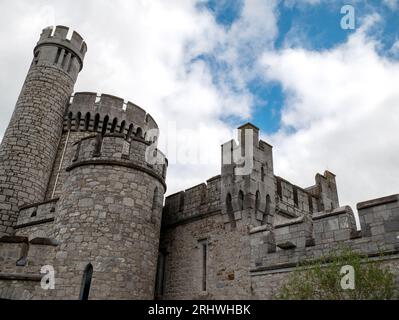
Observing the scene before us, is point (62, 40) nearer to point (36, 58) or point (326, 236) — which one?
point (36, 58)

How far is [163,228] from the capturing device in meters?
11.5

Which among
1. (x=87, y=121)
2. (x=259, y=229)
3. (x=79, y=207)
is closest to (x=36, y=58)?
(x=87, y=121)

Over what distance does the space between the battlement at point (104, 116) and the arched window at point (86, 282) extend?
798 centimetres

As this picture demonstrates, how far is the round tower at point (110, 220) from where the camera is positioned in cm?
818

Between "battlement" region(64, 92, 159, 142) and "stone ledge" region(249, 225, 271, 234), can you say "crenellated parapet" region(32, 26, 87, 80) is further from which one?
"stone ledge" region(249, 225, 271, 234)

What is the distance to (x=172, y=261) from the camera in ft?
34.5

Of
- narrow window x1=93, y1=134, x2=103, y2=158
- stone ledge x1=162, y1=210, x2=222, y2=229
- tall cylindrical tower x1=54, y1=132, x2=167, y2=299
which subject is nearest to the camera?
tall cylindrical tower x1=54, y1=132, x2=167, y2=299

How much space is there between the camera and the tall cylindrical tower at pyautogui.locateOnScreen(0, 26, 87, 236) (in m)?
13.1

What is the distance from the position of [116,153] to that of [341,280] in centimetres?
644

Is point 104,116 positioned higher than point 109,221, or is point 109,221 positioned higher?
point 104,116

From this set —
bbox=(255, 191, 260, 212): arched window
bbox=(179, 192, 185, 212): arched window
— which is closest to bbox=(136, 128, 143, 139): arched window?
bbox=(179, 192, 185, 212): arched window

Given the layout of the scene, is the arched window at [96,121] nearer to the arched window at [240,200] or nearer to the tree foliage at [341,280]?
the arched window at [240,200]

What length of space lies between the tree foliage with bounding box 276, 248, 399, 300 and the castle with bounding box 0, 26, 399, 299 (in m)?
0.46
